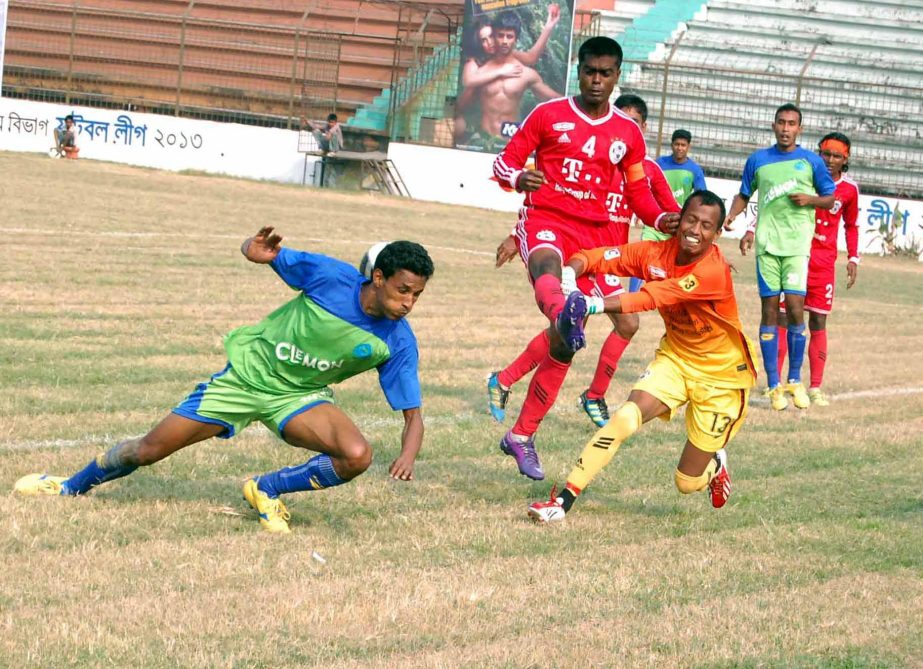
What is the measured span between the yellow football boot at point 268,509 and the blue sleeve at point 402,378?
70 cm

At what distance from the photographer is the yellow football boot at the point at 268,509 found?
586 centimetres

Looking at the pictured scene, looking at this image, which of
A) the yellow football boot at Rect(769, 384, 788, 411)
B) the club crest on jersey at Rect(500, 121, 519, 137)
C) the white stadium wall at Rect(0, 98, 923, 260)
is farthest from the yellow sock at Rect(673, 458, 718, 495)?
the club crest on jersey at Rect(500, 121, 519, 137)

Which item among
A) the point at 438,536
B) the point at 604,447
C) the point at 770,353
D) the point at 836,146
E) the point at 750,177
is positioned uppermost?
the point at 836,146

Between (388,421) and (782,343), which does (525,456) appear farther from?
(782,343)

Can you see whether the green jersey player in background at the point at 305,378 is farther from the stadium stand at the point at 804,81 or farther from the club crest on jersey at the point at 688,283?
the stadium stand at the point at 804,81

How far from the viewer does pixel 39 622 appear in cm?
438

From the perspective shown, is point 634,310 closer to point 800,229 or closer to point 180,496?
point 180,496

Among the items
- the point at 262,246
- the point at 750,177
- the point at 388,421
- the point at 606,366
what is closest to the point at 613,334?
the point at 606,366

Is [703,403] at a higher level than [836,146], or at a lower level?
lower

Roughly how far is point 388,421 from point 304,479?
8.40 feet

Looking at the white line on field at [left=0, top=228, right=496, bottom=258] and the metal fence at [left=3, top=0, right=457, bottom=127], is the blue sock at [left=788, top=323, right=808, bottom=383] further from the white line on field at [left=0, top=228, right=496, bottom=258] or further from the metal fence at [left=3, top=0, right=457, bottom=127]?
the metal fence at [left=3, top=0, right=457, bottom=127]

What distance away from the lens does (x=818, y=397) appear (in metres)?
10.6

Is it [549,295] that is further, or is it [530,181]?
[530,181]

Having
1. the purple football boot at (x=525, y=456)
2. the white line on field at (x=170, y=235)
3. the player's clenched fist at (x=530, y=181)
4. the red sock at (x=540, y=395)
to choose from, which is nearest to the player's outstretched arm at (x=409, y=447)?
the purple football boot at (x=525, y=456)
